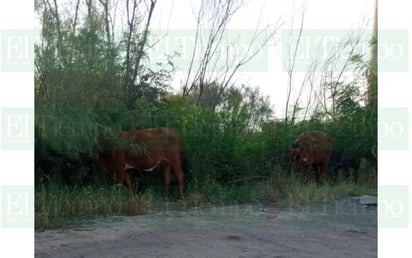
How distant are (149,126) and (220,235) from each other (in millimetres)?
3787

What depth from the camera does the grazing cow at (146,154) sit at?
8953 mm

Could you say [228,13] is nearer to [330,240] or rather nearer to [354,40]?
[354,40]

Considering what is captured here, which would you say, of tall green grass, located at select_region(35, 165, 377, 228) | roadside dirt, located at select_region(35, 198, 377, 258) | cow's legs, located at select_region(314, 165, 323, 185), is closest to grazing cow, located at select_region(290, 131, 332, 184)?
cow's legs, located at select_region(314, 165, 323, 185)

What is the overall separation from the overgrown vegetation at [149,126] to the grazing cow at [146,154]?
0.95 ft

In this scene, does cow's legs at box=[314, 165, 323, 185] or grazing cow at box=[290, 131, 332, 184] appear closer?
grazing cow at box=[290, 131, 332, 184]

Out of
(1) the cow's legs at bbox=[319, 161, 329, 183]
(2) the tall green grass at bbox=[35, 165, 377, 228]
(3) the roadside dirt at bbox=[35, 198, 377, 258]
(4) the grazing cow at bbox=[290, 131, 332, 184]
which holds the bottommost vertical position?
(3) the roadside dirt at bbox=[35, 198, 377, 258]

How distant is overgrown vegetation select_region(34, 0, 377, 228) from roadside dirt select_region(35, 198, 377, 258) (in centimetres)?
64

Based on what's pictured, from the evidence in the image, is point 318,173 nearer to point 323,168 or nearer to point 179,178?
point 323,168

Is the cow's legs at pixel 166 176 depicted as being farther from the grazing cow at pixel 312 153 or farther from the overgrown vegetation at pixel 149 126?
the grazing cow at pixel 312 153

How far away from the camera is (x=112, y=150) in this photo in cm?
888

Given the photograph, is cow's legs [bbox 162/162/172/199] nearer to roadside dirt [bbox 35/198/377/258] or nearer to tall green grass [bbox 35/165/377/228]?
tall green grass [bbox 35/165/377/228]

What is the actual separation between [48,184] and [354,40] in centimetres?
795

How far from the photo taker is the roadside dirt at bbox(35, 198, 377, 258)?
601 cm

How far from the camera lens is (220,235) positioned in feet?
22.4
